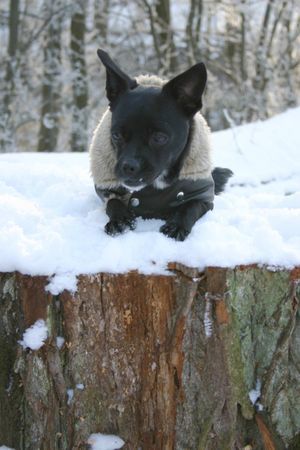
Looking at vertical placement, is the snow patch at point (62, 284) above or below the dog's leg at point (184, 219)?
below

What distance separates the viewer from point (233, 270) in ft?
9.12

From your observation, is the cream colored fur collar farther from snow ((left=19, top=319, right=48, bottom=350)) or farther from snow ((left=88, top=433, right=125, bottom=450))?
snow ((left=88, top=433, right=125, bottom=450))

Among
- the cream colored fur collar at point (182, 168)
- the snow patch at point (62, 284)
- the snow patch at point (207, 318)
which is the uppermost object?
the cream colored fur collar at point (182, 168)

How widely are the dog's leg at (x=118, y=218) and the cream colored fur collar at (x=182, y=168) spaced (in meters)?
0.15

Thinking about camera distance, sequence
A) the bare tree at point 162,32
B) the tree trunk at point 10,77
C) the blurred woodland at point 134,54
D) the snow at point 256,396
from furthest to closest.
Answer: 1. the blurred woodland at point 134,54
2. the bare tree at point 162,32
3. the tree trunk at point 10,77
4. the snow at point 256,396

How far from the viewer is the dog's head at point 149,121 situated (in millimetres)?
3199

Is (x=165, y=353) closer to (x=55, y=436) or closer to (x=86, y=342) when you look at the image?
(x=86, y=342)

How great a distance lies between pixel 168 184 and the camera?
11.3 ft

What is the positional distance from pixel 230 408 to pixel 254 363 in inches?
10.0

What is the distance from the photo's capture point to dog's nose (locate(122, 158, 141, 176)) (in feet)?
10.2

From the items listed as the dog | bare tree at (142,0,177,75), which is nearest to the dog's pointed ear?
the dog

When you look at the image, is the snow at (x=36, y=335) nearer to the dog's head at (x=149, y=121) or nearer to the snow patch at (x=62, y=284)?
the snow patch at (x=62, y=284)

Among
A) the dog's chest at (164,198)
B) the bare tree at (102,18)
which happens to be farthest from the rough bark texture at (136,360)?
the bare tree at (102,18)

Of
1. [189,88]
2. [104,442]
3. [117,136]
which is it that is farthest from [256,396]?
[189,88]
